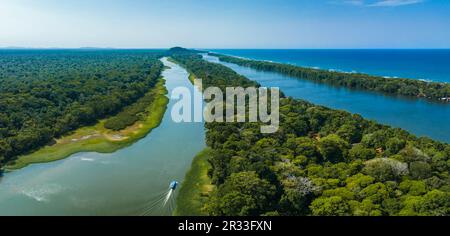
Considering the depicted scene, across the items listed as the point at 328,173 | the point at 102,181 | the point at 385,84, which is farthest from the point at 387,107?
the point at 102,181

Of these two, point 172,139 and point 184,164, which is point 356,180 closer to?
point 184,164

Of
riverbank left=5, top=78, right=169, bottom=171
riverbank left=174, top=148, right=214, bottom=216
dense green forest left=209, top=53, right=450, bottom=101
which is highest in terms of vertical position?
dense green forest left=209, top=53, right=450, bottom=101

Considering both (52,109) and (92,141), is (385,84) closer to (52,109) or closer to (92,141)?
(92,141)

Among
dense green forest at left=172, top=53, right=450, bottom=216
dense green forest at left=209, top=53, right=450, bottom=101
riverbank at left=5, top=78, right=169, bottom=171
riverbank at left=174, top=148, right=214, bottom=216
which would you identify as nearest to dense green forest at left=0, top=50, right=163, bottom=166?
riverbank at left=5, top=78, right=169, bottom=171

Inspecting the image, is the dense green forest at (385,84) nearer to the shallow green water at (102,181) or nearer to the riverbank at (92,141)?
the riverbank at (92,141)

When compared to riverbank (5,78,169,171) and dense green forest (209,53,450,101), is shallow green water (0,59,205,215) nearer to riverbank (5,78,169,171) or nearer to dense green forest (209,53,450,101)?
riverbank (5,78,169,171)

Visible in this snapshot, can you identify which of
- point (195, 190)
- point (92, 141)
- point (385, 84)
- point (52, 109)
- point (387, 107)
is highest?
point (385, 84)
